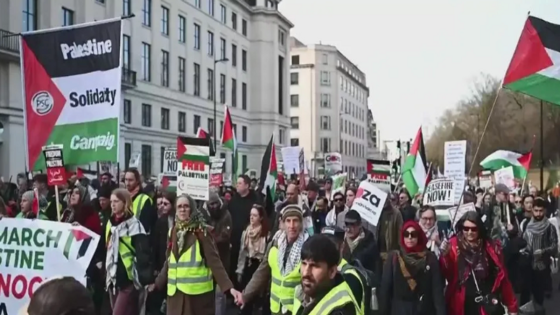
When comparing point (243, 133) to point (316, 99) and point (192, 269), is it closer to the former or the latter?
point (316, 99)

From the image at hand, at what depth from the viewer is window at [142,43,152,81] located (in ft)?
163

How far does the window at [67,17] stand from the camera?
129 ft

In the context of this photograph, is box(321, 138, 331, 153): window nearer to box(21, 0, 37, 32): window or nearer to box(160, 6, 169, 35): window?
box(160, 6, 169, 35): window

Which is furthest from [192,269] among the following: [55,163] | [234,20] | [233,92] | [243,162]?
[234,20]

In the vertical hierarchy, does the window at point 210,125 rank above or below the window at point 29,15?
below

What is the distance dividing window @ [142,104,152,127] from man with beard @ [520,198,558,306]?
41799 millimetres

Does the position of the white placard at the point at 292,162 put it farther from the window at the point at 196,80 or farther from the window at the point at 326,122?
the window at the point at 326,122

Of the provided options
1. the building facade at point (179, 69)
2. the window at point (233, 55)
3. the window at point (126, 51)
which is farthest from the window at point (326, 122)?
the window at point (126, 51)

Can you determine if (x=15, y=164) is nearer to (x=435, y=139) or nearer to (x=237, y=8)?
(x=237, y=8)

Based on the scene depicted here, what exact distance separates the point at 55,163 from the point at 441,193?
5867 millimetres

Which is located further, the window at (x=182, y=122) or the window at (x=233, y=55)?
the window at (x=233, y=55)

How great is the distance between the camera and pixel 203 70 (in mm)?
59812

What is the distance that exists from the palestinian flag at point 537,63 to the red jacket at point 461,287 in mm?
2049

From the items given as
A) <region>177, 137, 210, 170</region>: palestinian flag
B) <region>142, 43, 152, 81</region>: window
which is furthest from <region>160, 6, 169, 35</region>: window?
<region>177, 137, 210, 170</region>: palestinian flag
